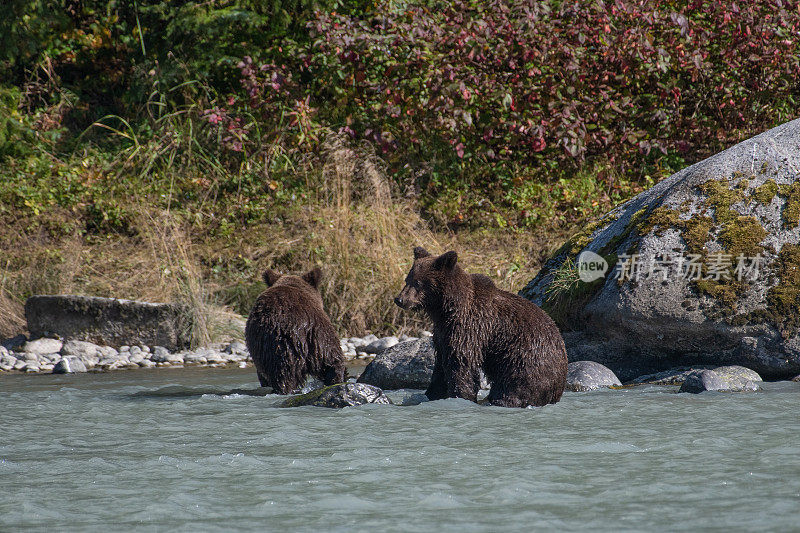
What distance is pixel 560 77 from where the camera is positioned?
1441cm

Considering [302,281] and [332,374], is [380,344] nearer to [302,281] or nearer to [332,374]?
[302,281]

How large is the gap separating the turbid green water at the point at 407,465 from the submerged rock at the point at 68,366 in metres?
2.74

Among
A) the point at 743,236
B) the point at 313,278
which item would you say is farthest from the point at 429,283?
the point at 743,236

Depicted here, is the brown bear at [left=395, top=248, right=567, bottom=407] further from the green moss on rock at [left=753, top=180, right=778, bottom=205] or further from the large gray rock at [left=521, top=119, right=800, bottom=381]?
the green moss on rock at [left=753, top=180, right=778, bottom=205]

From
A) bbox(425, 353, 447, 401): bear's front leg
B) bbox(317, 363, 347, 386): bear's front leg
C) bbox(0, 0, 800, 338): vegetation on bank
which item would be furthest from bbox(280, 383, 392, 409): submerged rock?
bbox(0, 0, 800, 338): vegetation on bank

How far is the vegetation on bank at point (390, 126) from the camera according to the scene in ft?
43.6

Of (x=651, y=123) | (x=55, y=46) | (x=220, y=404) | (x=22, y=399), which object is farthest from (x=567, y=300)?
(x=55, y=46)

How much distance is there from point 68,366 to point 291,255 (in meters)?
3.74

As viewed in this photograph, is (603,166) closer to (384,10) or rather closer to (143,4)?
(384,10)

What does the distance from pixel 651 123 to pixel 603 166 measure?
106 cm

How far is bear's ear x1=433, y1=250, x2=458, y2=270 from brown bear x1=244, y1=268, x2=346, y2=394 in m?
1.16

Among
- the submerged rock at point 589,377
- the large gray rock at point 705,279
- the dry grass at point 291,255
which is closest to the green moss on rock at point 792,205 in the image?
the large gray rock at point 705,279

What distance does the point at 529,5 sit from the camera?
44.3 ft

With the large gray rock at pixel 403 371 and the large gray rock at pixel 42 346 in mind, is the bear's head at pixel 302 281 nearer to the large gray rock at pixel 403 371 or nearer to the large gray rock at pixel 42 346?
the large gray rock at pixel 403 371
